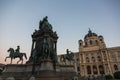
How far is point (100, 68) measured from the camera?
60.6 metres

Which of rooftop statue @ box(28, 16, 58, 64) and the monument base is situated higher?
rooftop statue @ box(28, 16, 58, 64)

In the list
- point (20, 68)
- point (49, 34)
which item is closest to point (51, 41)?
point (49, 34)

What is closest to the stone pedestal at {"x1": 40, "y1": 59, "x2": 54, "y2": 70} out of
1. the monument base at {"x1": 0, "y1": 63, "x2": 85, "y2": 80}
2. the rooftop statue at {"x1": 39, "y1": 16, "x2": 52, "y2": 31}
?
the monument base at {"x1": 0, "y1": 63, "x2": 85, "y2": 80}

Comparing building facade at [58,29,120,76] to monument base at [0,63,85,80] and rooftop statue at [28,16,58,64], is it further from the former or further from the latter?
monument base at [0,63,85,80]

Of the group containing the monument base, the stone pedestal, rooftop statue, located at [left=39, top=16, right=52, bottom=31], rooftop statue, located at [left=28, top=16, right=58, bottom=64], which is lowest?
the monument base

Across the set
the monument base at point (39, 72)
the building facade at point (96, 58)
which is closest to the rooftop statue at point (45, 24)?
the monument base at point (39, 72)

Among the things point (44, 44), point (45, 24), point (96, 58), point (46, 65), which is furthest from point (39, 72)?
point (96, 58)

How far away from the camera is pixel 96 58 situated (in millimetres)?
62875

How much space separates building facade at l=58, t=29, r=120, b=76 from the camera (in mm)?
58531

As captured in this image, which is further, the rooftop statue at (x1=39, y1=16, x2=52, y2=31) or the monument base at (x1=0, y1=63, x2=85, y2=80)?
the rooftop statue at (x1=39, y1=16, x2=52, y2=31)

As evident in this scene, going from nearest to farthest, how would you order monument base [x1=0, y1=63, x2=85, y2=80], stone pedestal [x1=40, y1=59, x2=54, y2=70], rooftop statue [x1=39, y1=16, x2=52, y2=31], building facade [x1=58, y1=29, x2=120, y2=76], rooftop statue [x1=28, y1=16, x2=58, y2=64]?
monument base [x1=0, y1=63, x2=85, y2=80] → stone pedestal [x1=40, y1=59, x2=54, y2=70] → rooftop statue [x1=28, y1=16, x2=58, y2=64] → rooftop statue [x1=39, y1=16, x2=52, y2=31] → building facade [x1=58, y1=29, x2=120, y2=76]

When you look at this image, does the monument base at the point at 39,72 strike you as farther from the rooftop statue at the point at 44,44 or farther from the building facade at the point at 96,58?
the building facade at the point at 96,58

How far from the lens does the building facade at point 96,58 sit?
2304 inches

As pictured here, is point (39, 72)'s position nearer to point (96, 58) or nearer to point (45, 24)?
point (45, 24)
